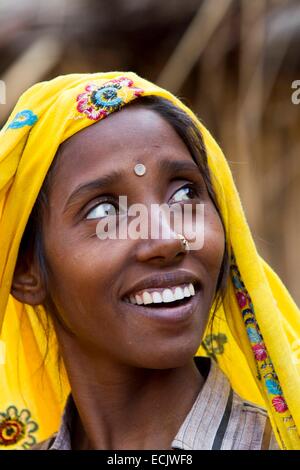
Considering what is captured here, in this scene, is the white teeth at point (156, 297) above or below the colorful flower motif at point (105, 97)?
below

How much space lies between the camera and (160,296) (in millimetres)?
1798

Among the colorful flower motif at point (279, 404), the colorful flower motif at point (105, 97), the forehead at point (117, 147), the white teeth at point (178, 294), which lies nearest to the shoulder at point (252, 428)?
the colorful flower motif at point (279, 404)

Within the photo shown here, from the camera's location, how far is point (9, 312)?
2.32 meters

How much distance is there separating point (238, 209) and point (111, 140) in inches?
13.4

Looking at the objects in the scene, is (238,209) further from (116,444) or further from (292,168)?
(292,168)

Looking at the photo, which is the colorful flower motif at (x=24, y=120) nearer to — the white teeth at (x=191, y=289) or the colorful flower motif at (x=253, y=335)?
the white teeth at (x=191, y=289)

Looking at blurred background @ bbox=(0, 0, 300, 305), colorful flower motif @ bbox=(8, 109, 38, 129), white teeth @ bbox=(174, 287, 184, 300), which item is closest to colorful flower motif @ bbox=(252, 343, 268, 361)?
white teeth @ bbox=(174, 287, 184, 300)

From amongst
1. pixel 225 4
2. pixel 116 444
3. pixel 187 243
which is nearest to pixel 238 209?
pixel 187 243

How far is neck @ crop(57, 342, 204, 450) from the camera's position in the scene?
194 centimetres

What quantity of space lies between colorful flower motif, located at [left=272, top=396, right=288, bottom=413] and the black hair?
11.5 inches

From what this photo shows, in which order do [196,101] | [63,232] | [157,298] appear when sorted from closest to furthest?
1. [157,298]
2. [63,232]
3. [196,101]

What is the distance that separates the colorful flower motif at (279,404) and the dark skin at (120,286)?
205 mm

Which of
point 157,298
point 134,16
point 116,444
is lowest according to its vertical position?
point 116,444

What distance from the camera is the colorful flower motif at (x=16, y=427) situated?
233 centimetres
